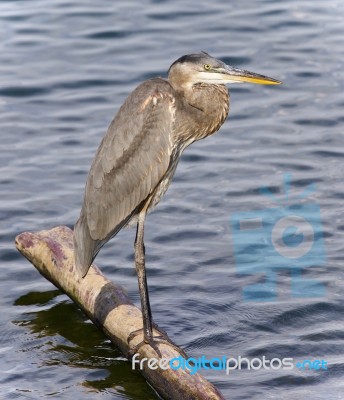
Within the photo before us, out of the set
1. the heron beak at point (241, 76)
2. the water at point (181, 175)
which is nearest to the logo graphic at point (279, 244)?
the water at point (181, 175)

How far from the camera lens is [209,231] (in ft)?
35.9

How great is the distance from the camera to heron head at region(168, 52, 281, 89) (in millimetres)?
8258

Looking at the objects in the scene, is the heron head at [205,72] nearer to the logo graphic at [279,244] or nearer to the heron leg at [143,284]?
the heron leg at [143,284]

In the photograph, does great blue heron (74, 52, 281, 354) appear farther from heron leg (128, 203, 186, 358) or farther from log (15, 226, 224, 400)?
log (15, 226, 224, 400)

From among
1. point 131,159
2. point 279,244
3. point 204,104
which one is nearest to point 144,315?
point 131,159

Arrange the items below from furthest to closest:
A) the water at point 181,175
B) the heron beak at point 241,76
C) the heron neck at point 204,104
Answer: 1. the water at point 181,175
2. the heron neck at point 204,104
3. the heron beak at point 241,76

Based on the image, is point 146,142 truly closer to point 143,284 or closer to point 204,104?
point 204,104

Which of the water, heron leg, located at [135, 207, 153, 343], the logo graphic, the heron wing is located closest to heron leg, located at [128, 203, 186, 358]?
heron leg, located at [135, 207, 153, 343]

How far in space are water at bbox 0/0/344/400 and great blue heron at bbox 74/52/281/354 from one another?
0.89 meters

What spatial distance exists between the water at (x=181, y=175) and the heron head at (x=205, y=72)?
6.70ft

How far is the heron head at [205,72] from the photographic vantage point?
27.1ft

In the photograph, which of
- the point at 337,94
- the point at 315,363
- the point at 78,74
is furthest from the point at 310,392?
the point at 78,74

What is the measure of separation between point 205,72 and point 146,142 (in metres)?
0.68

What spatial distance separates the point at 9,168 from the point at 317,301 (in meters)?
4.46
